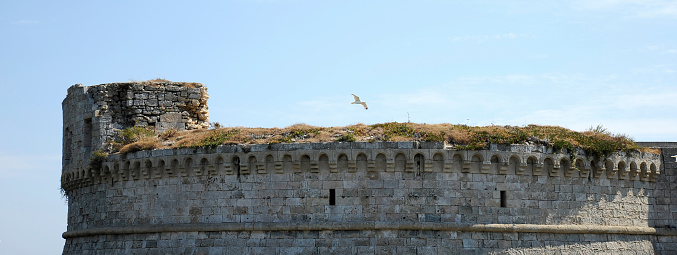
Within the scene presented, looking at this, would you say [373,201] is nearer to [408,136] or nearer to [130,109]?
[408,136]

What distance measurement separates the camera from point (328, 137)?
20578 millimetres

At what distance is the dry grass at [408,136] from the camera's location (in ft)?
67.2

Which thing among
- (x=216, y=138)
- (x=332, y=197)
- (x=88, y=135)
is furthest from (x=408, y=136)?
(x=88, y=135)

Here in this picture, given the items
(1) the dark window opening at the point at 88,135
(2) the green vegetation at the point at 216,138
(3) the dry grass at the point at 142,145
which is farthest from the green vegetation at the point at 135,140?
(2) the green vegetation at the point at 216,138

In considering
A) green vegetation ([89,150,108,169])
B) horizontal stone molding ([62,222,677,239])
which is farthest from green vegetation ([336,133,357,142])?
green vegetation ([89,150,108,169])

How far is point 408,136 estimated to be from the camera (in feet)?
67.2

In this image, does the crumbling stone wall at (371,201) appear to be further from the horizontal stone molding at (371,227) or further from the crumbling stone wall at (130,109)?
the crumbling stone wall at (130,109)

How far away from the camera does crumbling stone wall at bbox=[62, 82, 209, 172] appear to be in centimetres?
2316

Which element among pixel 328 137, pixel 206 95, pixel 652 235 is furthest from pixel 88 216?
pixel 652 235

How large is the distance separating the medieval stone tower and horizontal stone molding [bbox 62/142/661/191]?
0.9 inches

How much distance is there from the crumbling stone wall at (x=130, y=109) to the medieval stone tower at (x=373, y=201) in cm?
123

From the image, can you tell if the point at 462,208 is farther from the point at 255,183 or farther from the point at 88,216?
the point at 88,216

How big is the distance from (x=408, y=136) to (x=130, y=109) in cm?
699

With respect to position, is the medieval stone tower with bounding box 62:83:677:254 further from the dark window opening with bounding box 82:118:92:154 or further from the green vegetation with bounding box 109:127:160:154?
the dark window opening with bounding box 82:118:92:154
